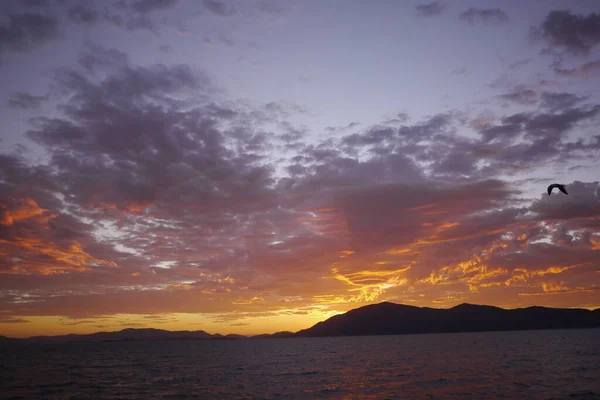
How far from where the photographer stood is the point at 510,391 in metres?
44.7

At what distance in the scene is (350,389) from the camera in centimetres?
5041

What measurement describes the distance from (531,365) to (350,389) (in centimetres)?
3830

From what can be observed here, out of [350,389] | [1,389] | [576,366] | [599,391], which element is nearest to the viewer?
[599,391]

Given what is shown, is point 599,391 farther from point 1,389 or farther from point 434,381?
point 1,389

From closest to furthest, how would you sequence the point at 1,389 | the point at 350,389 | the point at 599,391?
the point at 599,391 → the point at 350,389 → the point at 1,389

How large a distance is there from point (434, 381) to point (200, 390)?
30.2m

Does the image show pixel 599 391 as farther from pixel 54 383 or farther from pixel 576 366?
pixel 54 383

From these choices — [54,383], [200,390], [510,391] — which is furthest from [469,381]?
[54,383]

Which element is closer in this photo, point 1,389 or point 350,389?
point 350,389

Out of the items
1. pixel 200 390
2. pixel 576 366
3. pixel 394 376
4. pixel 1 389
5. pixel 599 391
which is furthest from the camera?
pixel 576 366

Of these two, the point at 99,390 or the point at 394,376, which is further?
the point at 394,376

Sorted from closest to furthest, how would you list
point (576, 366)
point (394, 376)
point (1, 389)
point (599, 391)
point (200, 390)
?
point (599, 391) < point (200, 390) < point (1, 389) < point (394, 376) < point (576, 366)

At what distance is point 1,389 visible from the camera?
2256 inches

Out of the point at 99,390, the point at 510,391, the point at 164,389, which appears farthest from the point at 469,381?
the point at 99,390
